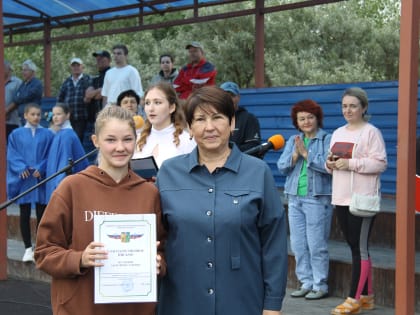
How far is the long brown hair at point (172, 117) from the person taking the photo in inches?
197

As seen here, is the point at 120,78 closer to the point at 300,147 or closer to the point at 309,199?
the point at 300,147

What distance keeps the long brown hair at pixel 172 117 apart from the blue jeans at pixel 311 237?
243 centimetres

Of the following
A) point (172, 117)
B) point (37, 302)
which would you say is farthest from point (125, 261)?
point (37, 302)

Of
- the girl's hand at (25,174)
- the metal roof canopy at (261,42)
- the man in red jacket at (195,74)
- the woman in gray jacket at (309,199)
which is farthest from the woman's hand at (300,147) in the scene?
the girl's hand at (25,174)

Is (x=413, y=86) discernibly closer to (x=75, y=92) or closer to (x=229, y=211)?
(x=229, y=211)

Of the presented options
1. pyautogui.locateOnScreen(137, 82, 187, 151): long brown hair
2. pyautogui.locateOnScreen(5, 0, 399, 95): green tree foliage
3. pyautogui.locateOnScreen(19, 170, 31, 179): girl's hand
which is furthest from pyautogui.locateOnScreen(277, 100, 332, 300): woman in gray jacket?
pyautogui.locateOnScreen(5, 0, 399, 95): green tree foliage

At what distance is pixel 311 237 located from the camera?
7117 mm

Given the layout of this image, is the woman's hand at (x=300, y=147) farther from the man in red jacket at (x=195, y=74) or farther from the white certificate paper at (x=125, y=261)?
the white certificate paper at (x=125, y=261)

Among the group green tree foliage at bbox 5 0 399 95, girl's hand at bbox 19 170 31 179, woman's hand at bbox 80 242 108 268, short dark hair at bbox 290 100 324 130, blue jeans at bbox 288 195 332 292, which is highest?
green tree foliage at bbox 5 0 399 95

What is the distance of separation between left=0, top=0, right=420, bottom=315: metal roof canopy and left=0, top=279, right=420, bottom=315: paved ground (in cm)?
40

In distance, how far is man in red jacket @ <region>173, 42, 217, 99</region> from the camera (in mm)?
10102

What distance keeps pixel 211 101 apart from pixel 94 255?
31.4 inches

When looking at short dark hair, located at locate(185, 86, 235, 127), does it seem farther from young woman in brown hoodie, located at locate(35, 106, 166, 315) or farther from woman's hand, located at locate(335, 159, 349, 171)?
woman's hand, located at locate(335, 159, 349, 171)

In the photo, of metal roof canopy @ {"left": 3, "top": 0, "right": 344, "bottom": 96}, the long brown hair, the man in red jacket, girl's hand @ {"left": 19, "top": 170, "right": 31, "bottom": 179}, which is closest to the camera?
the long brown hair
